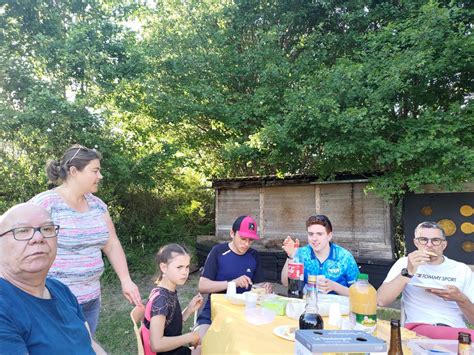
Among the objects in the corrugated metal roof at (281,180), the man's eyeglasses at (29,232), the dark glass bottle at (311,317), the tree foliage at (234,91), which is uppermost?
the tree foliage at (234,91)

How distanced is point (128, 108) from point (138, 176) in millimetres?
1465

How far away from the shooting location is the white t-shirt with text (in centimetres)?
271

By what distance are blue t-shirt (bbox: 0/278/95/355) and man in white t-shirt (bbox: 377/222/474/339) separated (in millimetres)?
2123

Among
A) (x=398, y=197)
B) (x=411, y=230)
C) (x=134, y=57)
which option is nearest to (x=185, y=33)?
(x=134, y=57)

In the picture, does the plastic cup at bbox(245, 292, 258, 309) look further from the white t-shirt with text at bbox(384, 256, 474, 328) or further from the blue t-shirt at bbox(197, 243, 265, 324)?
the white t-shirt with text at bbox(384, 256, 474, 328)

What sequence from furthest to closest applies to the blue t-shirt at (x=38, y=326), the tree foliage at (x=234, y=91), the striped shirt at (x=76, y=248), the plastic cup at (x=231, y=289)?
1. the tree foliage at (x=234, y=91)
2. the plastic cup at (x=231, y=289)
3. the striped shirt at (x=76, y=248)
4. the blue t-shirt at (x=38, y=326)

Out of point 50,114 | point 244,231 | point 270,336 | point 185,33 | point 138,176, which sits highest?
point 185,33

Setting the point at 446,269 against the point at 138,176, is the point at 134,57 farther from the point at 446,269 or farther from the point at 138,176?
the point at 446,269

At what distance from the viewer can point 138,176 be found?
25.0 feet

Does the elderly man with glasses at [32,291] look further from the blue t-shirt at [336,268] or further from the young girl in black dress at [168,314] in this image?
the blue t-shirt at [336,268]

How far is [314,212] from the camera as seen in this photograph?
811 centimetres

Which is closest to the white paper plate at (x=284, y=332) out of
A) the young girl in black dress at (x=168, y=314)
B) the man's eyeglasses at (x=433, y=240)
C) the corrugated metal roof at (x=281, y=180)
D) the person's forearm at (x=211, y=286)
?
the young girl in black dress at (x=168, y=314)

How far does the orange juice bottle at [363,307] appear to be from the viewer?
1.95 metres

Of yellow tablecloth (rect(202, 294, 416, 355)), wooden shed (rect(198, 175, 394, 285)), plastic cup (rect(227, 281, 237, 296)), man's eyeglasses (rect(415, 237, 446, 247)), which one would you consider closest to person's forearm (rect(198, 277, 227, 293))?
plastic cup (rect(227, 281, 237, 296))
